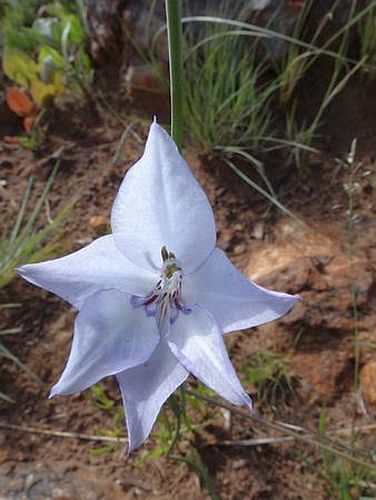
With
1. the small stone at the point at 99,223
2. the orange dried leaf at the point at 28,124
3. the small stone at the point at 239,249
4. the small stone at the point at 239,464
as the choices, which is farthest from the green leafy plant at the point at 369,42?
the small stone at the point at 239,464

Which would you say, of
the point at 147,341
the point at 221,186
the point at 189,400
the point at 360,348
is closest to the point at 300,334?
the point at 360,348

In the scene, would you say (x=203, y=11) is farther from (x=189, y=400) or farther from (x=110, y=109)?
(x=189, y=400)

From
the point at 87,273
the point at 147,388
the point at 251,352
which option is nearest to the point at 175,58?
the point at 87,273

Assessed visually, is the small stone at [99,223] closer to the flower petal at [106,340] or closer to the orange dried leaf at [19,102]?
the orange dried leaf at [19,102]

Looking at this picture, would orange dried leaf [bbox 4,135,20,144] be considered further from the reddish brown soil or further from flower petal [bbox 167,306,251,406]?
flower petal [bbox 167,306,251,406]

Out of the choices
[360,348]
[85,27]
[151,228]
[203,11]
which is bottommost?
[360,348]
